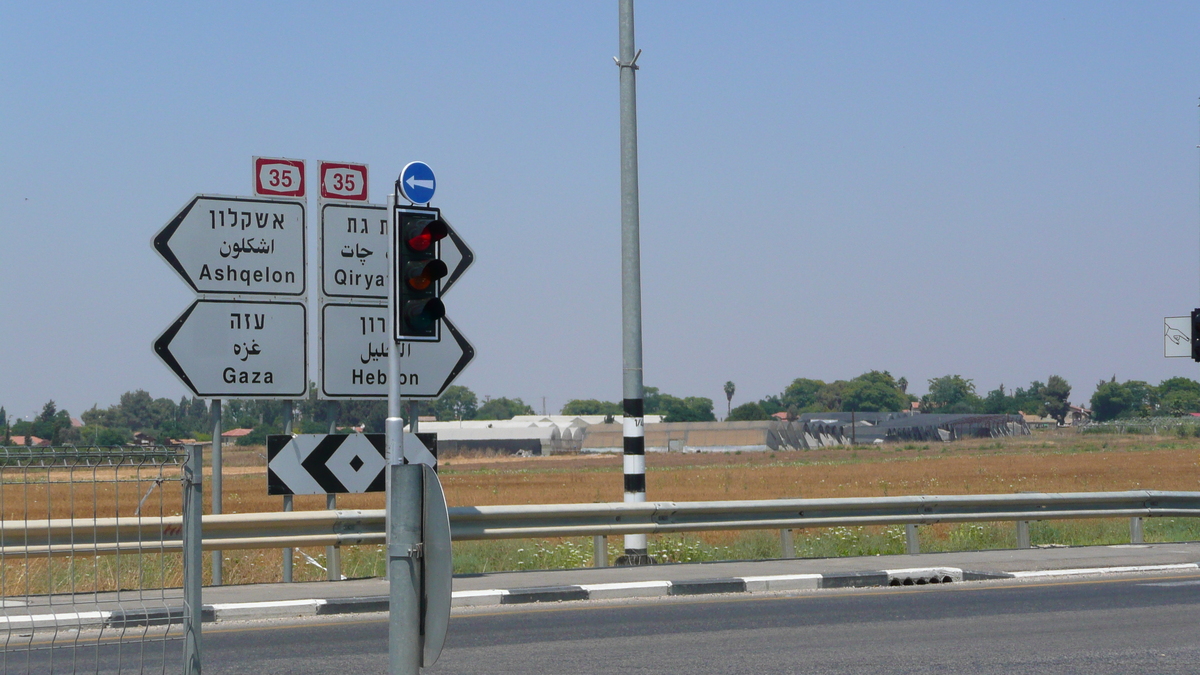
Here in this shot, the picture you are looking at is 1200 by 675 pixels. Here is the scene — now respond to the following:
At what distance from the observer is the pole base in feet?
46.4

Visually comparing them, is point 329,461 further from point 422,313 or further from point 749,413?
point 749,413

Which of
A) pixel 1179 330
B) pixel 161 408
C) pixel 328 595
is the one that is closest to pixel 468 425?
pixel 161 408

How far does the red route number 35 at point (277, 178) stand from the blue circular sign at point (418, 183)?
2218 millimetres

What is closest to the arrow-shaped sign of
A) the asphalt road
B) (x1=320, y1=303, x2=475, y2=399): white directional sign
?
(x1=320, y1=303, x2=475, y2=399): white directional sign

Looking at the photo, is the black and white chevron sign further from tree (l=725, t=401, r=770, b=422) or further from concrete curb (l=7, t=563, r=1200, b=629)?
tree (l=725, t=401, r=770, b=422)

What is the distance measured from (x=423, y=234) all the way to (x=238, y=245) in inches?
176

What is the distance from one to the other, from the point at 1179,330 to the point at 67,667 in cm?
1915

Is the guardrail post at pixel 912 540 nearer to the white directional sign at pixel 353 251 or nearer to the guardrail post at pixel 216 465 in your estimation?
the white directional sign at pixel 353 251

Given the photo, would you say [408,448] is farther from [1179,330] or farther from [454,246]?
[1179,330]

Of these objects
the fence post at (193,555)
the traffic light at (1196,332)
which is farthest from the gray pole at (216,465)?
the traffic light at (1196,332)

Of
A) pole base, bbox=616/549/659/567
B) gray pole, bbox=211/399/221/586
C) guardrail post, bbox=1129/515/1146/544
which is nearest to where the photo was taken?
gray pole, bbox=211/399/221/586

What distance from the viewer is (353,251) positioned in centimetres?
1280

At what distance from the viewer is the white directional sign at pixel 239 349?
1166cm

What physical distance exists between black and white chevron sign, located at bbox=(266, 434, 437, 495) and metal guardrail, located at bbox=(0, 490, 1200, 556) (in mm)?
297
